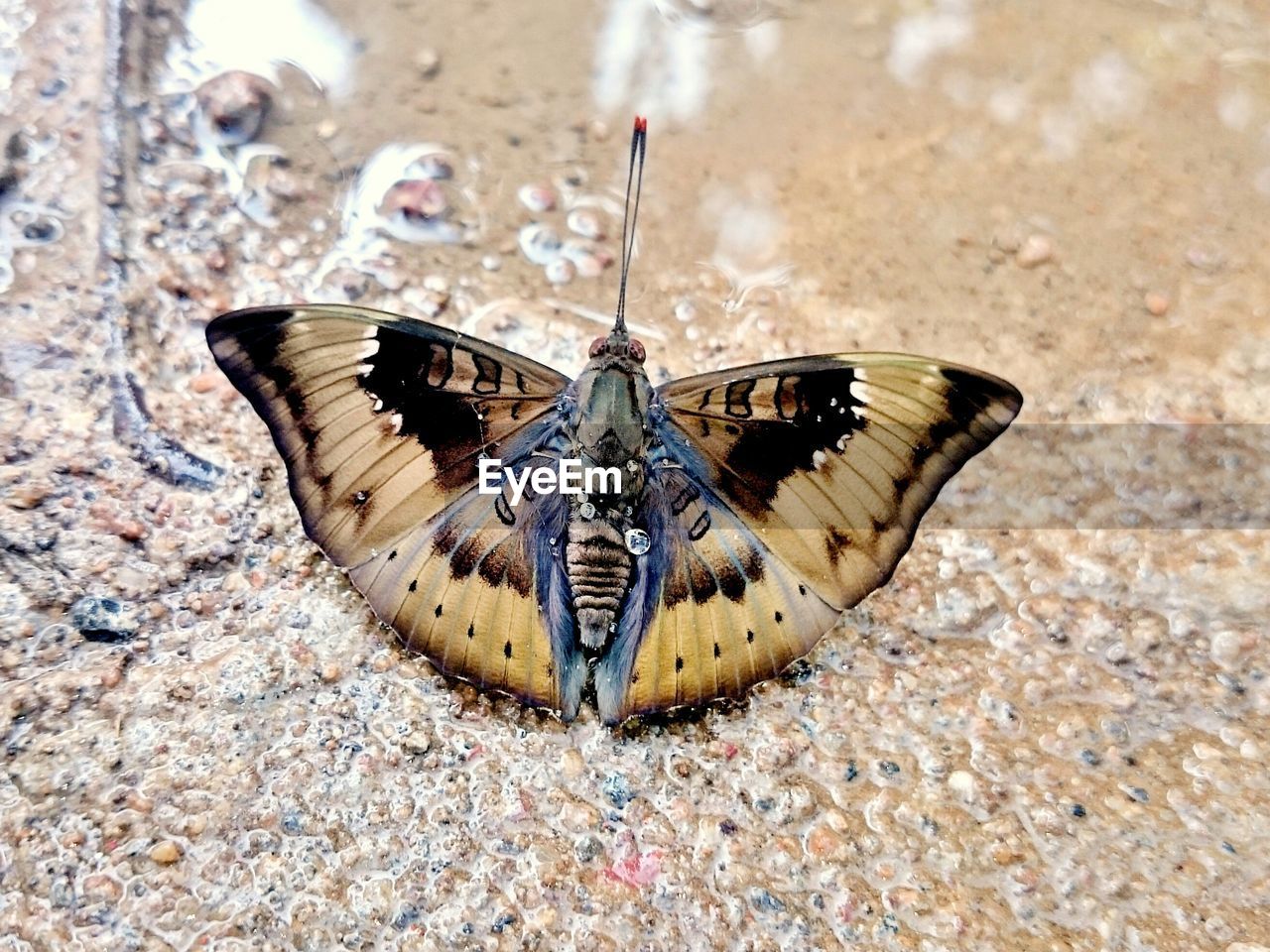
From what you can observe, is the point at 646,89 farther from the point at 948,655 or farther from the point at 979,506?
the point at 948,655

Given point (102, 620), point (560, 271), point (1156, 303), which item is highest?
point (1156, 303)

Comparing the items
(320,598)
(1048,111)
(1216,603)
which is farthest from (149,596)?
(1048,111)

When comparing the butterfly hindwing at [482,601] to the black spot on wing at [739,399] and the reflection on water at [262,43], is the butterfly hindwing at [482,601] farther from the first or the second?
the reflection on water at [262,43]

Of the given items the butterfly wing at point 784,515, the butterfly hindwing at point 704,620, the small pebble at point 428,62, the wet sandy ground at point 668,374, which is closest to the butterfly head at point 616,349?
the butterfly wing at point 784,515

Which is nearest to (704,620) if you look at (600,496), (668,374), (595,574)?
(595,574)

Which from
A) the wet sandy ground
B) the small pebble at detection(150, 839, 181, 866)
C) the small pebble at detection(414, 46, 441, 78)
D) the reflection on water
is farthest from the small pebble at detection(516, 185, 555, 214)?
the small pebble at detection(150, 839, 181, 866)

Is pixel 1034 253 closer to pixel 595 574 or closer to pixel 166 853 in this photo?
pixel 595 574
